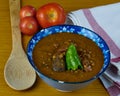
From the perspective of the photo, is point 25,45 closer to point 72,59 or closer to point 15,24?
point 15,24

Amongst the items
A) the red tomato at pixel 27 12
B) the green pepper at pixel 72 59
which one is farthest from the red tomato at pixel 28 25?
the green pepper at pixel 72 59

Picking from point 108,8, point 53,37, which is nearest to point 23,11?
point 53,37

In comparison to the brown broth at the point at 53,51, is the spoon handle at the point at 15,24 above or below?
below

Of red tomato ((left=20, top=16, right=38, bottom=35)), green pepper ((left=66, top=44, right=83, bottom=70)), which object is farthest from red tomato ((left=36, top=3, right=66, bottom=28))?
green pepper ((left=66, top=44, right=83, bottom=70))

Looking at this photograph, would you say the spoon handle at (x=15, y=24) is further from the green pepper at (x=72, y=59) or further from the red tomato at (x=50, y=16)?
the green pepper at (x=72, y=59)

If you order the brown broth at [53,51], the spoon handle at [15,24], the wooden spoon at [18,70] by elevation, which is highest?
the brown broth at [53,51]

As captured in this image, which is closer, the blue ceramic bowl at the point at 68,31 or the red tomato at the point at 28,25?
the blue ceramic bowl at the point at 68,31

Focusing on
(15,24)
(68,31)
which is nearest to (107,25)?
(68,31)
